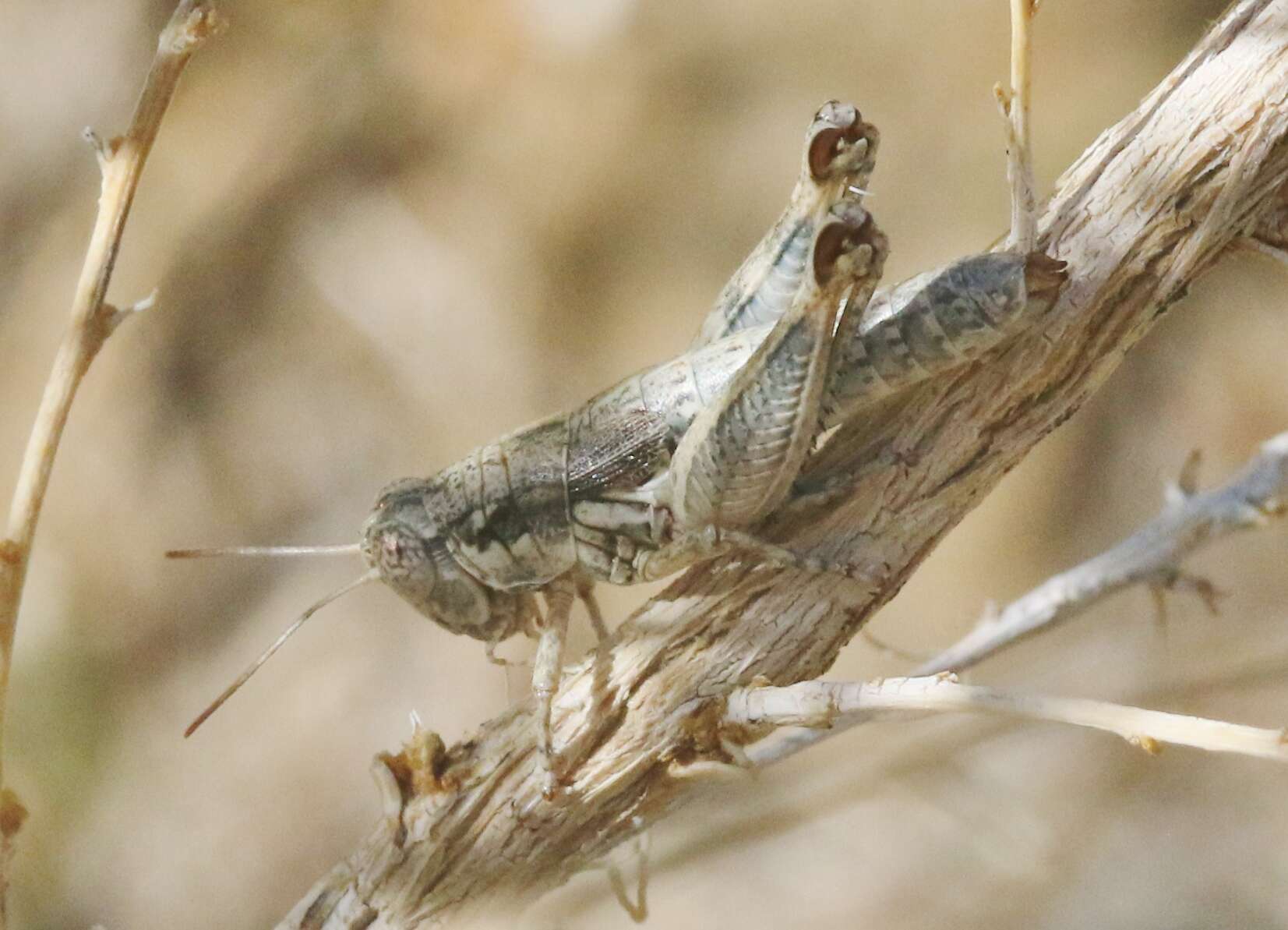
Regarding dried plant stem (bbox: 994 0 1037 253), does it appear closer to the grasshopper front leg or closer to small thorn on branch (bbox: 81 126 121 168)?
the grasshopper front leg

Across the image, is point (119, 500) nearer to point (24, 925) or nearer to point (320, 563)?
point (320, 563)

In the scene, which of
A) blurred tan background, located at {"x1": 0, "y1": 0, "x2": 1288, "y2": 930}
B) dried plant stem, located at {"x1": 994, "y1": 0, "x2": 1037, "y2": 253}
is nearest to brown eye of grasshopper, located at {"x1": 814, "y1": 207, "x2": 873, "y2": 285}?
dried plant stem, located at {"x1": 994, "y1": 0, "x2": 1037, "y2": 253}

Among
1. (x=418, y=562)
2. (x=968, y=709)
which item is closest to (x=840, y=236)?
(x=968, y=709)

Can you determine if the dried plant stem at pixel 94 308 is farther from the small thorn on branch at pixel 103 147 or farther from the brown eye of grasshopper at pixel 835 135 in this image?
the brown eye of grasshopper at pixel 835 135

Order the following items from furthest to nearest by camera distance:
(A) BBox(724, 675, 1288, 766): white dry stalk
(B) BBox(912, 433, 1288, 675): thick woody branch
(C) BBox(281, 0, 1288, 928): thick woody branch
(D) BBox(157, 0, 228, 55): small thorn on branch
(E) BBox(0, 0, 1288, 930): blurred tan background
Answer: (E) BBox(0, 0, 1288, 930): blurred tan background → (B) BBox(912, 433, 1288, 675): thick woody branch → (C) BBox(281, 0, 1288, 928): thick woody branch → (D) BBox(157, 0, 228, 55): small thorn on branch → (A) BBox(724, 675, 1288, 766): white dry stalk

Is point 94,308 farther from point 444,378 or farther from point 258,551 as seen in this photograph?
point 444,378

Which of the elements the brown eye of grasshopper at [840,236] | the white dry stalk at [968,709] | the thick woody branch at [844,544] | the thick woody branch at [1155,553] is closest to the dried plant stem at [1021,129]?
the thick woody branch at [844,544]
